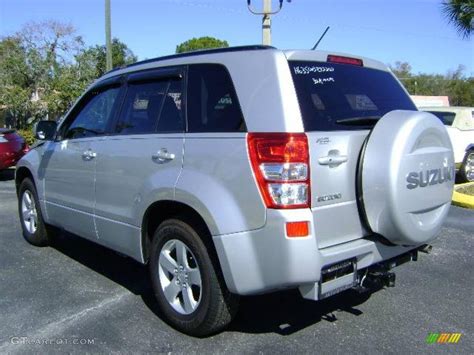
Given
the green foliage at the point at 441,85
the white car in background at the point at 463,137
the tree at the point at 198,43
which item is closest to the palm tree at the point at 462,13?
the white car in background at the point at 463,137

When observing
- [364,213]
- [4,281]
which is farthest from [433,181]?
[4,281]

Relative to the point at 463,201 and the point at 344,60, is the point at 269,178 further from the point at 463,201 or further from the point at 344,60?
the point at 463,201

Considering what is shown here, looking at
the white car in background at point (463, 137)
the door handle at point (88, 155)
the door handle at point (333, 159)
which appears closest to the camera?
the door handle at point (333, 159)

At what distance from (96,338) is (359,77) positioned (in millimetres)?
2641

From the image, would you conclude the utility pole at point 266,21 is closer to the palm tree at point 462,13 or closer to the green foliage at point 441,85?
the palm tree at point 462,13

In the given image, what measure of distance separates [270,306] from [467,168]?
28.6 feet

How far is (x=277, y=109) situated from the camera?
3.15m

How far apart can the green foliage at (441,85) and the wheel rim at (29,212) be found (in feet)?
193

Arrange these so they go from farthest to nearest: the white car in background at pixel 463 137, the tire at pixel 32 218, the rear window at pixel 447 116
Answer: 1. the rear window at pixel 447 116
2. the white car in background at pixel 463 137
3. the tire at pixel 32 218

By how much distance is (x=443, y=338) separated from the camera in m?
3.65

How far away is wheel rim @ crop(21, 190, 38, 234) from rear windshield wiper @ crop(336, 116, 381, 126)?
3.86 m

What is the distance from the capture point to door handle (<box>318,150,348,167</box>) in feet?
10.4

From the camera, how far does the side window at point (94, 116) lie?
459 cm

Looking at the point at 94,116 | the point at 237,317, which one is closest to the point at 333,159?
the point at 237,317
